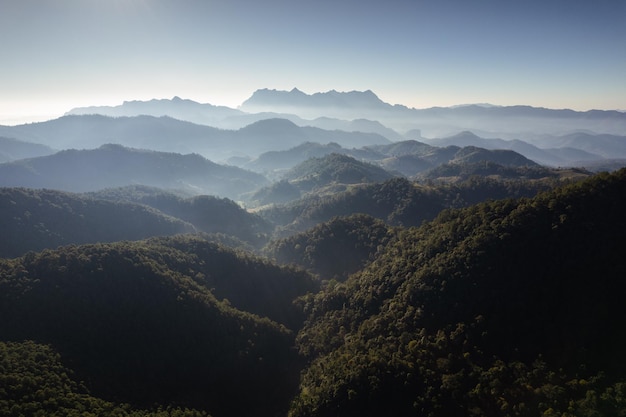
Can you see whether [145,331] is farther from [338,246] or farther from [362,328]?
[338,246]

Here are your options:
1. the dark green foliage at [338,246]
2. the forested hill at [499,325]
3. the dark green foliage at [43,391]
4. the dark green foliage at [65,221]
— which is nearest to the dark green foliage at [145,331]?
the dark green foliage at [43,391]

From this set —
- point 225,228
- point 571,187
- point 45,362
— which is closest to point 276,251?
point 225,228

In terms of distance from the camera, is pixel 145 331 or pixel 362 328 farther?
pixel 145 331

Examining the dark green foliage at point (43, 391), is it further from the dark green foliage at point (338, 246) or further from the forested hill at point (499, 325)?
the dark green foliage at point (338, 246)

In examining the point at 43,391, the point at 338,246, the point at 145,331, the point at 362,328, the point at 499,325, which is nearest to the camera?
the point at 43,391

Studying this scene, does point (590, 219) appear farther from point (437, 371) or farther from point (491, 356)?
point (437, 371)

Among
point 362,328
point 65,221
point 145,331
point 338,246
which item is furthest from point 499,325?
point 65,221

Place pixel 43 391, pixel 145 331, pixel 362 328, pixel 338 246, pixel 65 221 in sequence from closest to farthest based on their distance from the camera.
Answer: pixel 43 391 → pixel 362 328 → pixel 145 331 → pixel 338 246 → pixel 65 221
